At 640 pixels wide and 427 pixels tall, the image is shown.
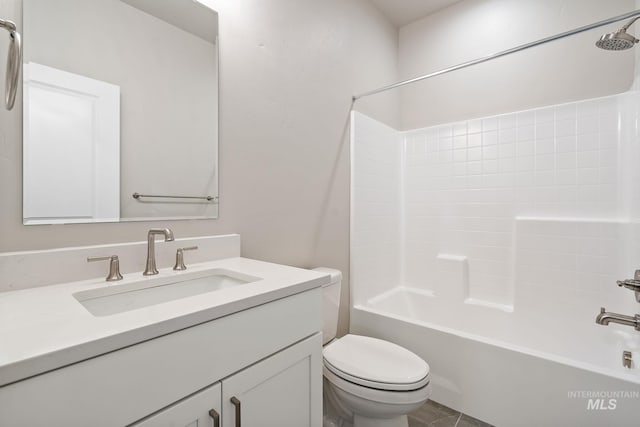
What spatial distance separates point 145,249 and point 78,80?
0.56 metres

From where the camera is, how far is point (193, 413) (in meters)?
0.65

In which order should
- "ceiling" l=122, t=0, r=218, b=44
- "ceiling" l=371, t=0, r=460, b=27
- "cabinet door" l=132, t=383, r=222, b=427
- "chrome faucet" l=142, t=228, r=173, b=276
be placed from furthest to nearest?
1. "ceiling" l=371, t=0, r=460, b=27
2. "ceiling" l=122, t=0, r=218, b=44
3. "chrome faucet" l=142, t=228, r=173, b=276
4. "cabinet door" l=132, t=383, r=222, b=427

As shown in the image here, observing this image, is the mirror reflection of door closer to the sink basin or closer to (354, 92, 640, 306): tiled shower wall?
the sink basin

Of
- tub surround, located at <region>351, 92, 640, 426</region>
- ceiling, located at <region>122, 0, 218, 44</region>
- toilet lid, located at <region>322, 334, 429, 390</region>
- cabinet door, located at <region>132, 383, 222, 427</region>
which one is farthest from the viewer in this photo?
tub surround, located at <region>351, 92, 640, 426</region>

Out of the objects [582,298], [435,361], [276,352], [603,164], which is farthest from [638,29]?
[276,352]

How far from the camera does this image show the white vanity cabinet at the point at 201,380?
484 millimetres

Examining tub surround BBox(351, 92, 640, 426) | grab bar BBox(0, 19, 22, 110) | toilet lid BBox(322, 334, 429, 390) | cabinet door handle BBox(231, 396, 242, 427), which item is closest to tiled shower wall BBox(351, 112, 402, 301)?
tub surround BBox(351, 92, 640, 426)

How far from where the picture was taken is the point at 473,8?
2.30 meters

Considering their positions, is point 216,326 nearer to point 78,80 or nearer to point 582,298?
point 78,80

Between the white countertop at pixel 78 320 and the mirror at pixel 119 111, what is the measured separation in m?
0.27

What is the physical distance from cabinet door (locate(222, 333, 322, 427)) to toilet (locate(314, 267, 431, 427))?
30cm

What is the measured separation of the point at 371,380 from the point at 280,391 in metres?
0.52

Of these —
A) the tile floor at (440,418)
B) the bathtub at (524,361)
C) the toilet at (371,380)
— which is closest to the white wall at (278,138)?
the toilet at (371,380)

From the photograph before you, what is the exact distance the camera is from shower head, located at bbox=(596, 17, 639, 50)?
1296mm
